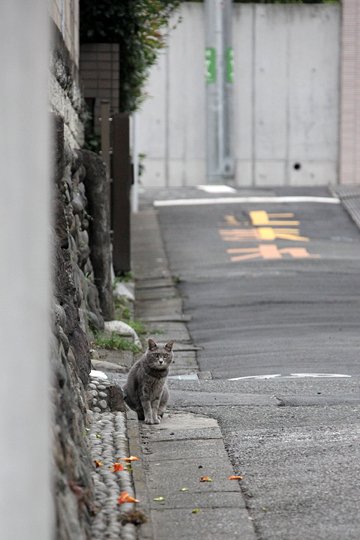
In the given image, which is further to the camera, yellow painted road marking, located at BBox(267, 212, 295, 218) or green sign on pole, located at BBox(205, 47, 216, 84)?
green sign on pole, located at BBox(205, 47, 216, 84)

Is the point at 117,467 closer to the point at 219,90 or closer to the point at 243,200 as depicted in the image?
the point at 243,200

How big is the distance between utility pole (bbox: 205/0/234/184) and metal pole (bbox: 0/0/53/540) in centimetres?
2833

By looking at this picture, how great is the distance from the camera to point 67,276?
11312 millimetres

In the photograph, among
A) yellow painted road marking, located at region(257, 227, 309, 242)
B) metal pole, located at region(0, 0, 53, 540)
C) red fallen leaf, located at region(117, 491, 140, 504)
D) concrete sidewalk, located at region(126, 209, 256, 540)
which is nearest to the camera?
metal pole, located at region(0, 0, 53, 540)

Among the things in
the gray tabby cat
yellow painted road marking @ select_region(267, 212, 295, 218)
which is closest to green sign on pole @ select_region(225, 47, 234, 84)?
yellow painted road marking @ select_region(267, 212, 295, 218)

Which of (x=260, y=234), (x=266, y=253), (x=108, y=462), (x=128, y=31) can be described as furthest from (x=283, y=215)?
(x=108, y=462)

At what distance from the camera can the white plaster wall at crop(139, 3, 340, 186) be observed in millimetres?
34969

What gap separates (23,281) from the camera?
5.88 meters

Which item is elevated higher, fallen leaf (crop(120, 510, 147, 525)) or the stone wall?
the stone wall

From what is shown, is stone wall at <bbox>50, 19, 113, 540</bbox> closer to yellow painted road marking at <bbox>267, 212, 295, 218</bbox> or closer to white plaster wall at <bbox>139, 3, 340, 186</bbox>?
yellow painted road marking at <bbox>267, 212, 295, 218</bbox>

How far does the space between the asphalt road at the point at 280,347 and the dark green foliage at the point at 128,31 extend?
9.85ft

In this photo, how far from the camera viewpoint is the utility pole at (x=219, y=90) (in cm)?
3412

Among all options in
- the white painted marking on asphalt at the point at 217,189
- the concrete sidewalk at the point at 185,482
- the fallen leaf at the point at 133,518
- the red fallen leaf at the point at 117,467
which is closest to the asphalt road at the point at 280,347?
the concrete sidewalk at the point at 185,482

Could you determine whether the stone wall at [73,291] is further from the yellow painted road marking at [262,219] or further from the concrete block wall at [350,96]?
the concrete block wall at [350,96]
